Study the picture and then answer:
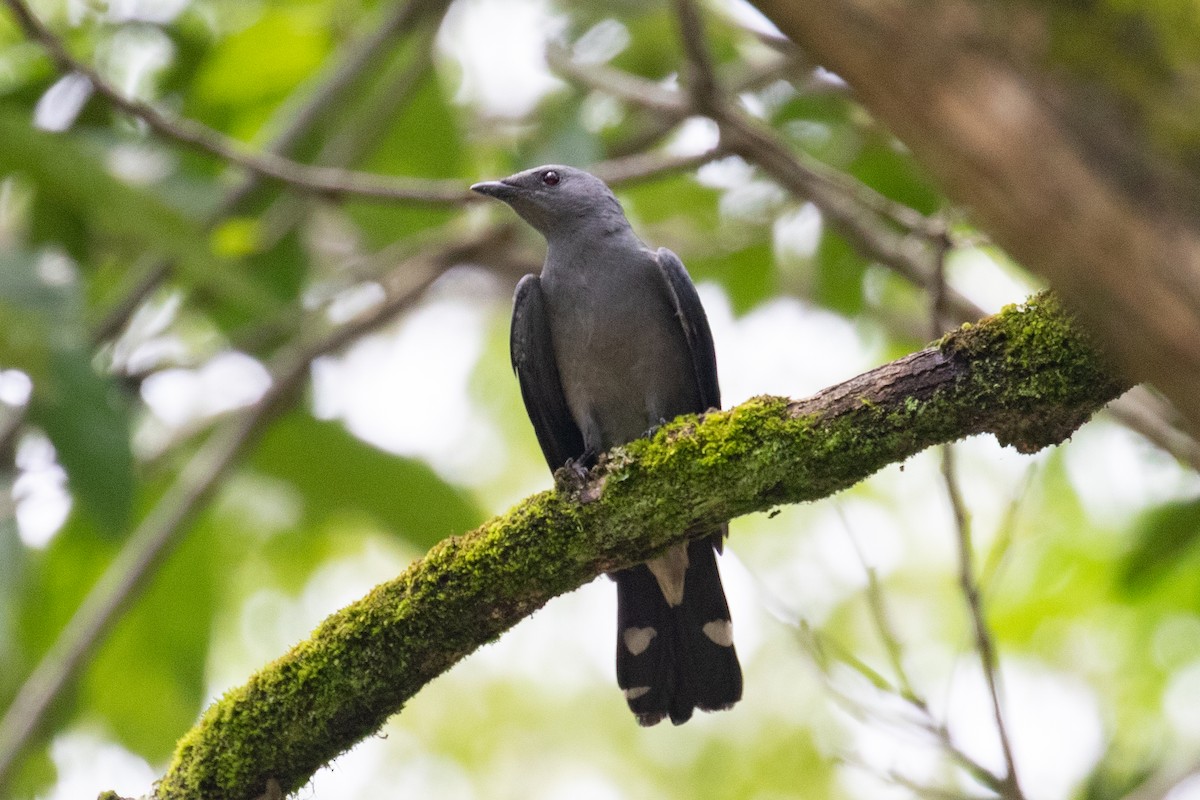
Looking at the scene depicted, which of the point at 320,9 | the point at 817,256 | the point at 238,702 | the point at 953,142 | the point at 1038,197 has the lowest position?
the point at 1038,197

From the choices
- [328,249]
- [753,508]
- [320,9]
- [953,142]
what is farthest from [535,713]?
[953,142]

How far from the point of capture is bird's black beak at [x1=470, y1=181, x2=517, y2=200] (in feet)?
22.2

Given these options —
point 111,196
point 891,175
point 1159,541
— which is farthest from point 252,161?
point 1159,541

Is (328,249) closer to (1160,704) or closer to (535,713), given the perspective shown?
(535,713)

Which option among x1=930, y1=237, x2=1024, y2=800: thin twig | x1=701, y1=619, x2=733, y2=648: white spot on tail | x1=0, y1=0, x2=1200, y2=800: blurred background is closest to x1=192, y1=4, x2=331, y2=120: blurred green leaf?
x1=0, y1=0, x2=1200, y2=800: blurred background

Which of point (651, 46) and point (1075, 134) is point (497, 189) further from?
point (1075, 134)

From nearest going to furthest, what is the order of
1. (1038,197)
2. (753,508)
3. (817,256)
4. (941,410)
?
(1038,197) → (941,410) → (753,508) → (817,256)

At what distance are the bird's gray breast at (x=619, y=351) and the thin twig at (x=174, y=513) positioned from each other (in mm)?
2344

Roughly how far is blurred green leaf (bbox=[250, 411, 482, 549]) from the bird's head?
1.94 meters

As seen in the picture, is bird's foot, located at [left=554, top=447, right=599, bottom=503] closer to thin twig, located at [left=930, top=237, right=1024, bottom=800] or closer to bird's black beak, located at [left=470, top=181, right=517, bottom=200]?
thin twig, located at [left=930, top=237, right=1024, bottom=800]

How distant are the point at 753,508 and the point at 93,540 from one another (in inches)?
226

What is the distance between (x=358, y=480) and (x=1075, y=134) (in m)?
6.77

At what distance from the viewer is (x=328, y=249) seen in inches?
472

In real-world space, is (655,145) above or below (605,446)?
above
